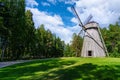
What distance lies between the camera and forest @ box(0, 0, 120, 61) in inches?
1978

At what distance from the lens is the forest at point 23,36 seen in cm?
5025

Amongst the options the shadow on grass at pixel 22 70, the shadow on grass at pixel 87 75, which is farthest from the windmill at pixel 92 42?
the shadow on grass at pixel 87 75

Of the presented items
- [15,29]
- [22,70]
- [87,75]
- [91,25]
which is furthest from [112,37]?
[87,75]

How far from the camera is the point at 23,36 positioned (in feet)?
183

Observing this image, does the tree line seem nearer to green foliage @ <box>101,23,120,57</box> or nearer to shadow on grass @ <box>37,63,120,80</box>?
green foliage @ <box>101,23,120,57</box>

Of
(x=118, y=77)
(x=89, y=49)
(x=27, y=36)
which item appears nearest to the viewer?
(x=118, y=77)

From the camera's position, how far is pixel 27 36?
206ft

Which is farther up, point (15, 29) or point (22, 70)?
point (15, 29)

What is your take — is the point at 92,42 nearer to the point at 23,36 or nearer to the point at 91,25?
the point at 91,25

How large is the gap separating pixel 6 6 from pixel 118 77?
119ft

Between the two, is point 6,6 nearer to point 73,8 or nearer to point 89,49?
point 73,8

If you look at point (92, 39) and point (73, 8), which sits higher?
point (73, 8)

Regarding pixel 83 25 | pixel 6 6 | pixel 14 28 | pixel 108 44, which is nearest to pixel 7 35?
pixel 14 28

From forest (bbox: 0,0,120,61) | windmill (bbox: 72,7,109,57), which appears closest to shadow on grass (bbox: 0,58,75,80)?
windmill (bbox: 72,7,109,57)
